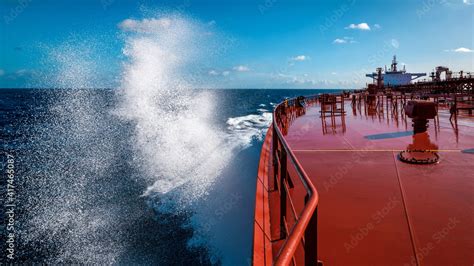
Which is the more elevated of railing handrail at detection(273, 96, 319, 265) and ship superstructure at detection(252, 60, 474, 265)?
railing handrail at detection(273, 96, 319, 265)

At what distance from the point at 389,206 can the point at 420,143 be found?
4.56m

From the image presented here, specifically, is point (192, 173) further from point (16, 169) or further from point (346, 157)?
point (16, 169)

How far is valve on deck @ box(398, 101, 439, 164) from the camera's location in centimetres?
577

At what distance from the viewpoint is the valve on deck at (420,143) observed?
5.77m

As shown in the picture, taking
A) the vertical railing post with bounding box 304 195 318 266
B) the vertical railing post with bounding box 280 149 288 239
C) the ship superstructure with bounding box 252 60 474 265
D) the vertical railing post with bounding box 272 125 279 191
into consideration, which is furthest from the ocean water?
the vertical railing post with bounding box 304 195 318 266

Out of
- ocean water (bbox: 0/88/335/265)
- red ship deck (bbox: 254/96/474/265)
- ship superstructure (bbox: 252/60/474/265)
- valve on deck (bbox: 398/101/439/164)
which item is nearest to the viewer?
ship superstructure (bbox: 252/60/474/265)

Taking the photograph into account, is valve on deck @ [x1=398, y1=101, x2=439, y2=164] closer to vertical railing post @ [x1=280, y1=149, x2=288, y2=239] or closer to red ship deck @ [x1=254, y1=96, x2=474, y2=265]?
red ship deck @ [x1=254, y1=96, x2=474, y2=265]

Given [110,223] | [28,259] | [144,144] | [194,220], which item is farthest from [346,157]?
[144,144]

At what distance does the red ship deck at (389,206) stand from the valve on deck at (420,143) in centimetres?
18

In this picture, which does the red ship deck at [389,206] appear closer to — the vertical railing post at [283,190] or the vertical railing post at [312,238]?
the vertical railing post at [283,190]

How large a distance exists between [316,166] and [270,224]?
8.60 feet

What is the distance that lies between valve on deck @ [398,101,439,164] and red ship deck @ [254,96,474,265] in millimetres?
178

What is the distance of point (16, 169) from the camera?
58.9 ft

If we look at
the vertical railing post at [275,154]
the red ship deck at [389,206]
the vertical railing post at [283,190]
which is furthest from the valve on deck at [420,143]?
the vertical railing post at [283,190]
